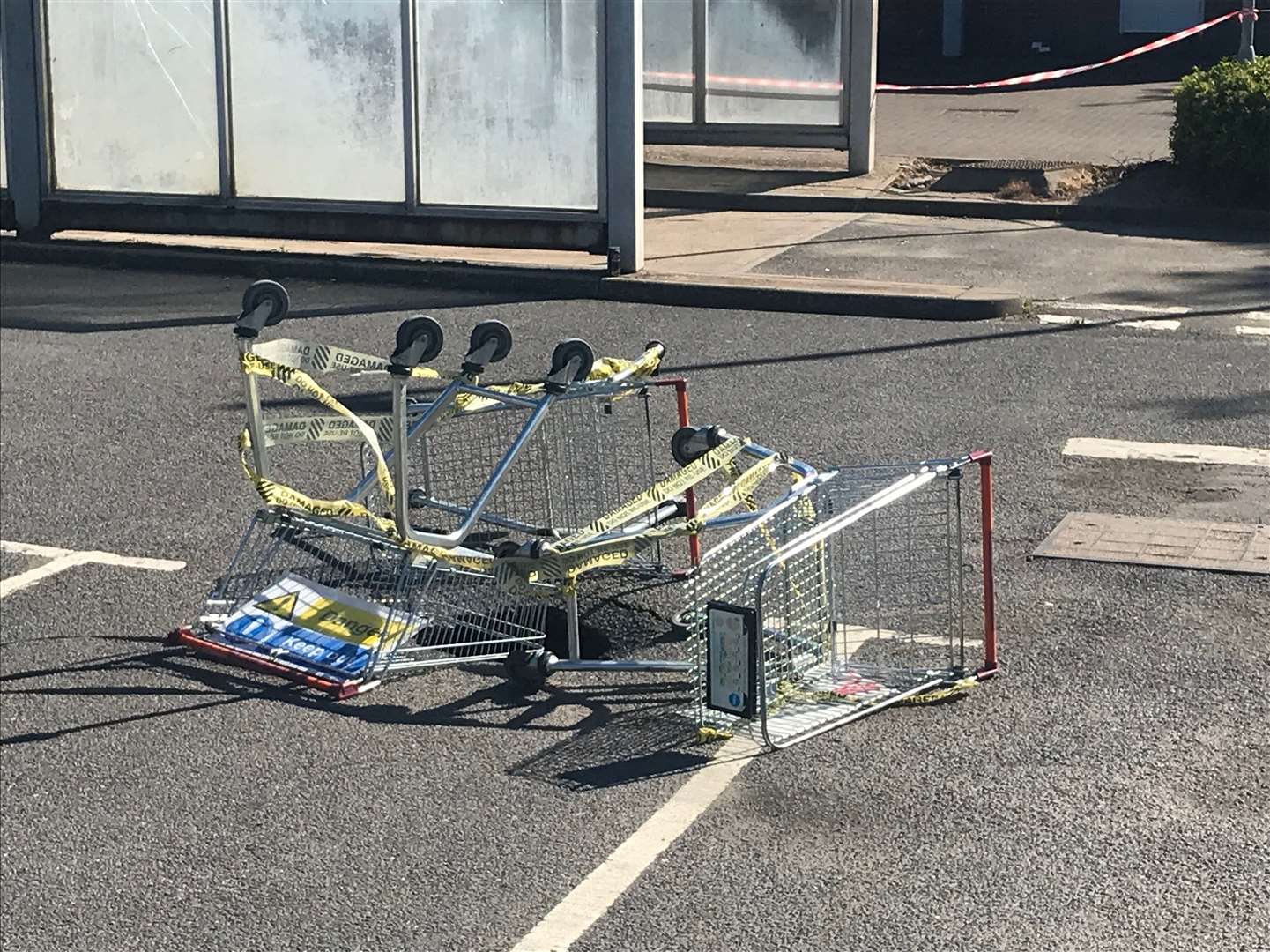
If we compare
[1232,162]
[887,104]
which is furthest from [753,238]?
[887,104]

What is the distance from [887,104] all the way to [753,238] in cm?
924

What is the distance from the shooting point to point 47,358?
11.3m

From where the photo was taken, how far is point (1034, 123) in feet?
67.0

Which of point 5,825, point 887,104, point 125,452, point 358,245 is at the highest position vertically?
point 887,104

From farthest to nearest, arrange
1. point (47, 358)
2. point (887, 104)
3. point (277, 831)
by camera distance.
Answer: point (887, 104), point (47, 358), point (277, 831)

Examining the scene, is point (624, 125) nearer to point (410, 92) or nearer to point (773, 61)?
point (410, 92)

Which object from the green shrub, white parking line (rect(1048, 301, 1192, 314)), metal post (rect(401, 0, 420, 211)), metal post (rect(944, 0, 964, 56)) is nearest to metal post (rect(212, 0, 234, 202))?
metal post (rect(401, 0, 420, 211))

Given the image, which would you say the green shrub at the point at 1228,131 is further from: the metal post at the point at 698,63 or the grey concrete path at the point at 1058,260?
the metal post at the point at 698,63

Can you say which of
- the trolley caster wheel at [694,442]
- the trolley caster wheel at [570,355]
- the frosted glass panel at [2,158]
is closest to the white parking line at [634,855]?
the trolley caster wheel at [694,442]

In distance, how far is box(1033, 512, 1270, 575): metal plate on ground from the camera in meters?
7.20

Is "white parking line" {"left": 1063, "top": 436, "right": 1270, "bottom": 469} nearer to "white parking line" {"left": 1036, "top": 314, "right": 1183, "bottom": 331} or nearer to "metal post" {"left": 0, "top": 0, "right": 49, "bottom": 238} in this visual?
"white parking line" {"left": 1036, "top": 314, "right": 1183, "bottom": 331}

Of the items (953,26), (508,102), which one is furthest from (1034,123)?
(508,102)

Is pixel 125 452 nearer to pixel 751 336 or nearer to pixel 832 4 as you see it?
pixel 751 336

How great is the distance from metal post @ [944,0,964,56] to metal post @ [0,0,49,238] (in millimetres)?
17168
